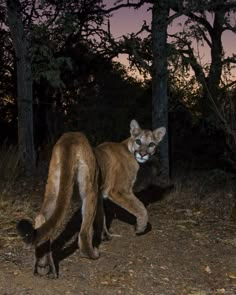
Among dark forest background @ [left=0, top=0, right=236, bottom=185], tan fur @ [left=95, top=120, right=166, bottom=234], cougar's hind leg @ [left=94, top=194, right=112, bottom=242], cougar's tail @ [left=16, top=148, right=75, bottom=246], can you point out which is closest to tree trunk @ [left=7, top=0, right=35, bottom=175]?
dark forest background @ [left=0, top=0, right=236, bottom=185]

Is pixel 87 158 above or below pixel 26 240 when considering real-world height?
above

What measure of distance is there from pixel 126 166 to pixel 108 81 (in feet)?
48.6

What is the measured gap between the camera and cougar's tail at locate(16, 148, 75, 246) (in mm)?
4828

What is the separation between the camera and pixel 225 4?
1108 centimetres

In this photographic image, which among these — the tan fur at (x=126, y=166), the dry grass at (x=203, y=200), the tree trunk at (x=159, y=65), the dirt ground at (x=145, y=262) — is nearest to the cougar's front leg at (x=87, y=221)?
the dirt ground at (x=145, y=262)

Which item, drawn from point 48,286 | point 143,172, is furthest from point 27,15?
point 48,286

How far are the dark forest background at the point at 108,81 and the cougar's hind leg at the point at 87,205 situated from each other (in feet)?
14.5

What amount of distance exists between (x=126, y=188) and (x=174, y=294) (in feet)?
6.57

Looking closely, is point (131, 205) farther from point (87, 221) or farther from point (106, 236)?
point (87, 221)

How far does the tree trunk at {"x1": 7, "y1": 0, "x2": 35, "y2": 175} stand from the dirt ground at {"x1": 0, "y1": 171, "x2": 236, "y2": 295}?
431cm

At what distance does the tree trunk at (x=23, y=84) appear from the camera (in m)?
12.3

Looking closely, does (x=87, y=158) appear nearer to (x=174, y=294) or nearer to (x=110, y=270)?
(x=110, y=270)

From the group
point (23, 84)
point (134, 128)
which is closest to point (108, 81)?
point (23, 84)

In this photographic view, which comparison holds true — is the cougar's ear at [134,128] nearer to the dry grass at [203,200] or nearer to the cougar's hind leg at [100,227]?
the cougar's hind leg at [100,227]
